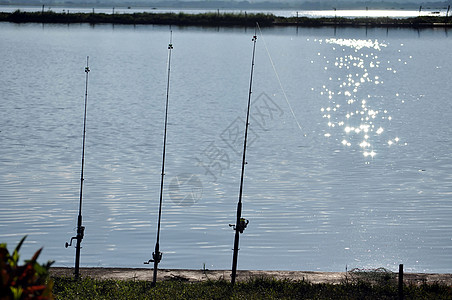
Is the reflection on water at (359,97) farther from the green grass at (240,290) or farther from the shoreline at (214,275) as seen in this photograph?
the green grass at (240,290)

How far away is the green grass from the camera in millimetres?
11547

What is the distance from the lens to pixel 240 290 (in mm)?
11922

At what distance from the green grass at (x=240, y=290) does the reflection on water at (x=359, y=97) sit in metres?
16.5

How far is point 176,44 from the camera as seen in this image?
77.1 metres

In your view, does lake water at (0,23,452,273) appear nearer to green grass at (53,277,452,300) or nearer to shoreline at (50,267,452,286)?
shoreline at (50,267,452,286)

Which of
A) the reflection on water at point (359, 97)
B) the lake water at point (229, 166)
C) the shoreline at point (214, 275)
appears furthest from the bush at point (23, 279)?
the reflection on water at point (359, 97)

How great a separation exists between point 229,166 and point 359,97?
21.7 metres

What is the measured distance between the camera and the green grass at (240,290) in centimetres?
1155

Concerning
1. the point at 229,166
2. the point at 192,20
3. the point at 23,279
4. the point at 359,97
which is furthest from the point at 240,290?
the point at 192,20

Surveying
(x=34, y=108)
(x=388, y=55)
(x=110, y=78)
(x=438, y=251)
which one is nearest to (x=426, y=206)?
(x=438, y=251)

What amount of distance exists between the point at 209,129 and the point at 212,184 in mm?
9614

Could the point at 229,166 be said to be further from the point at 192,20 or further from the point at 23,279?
the point at 192,20

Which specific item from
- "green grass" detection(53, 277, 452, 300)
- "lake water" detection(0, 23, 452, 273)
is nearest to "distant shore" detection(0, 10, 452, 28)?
"lake water" detection(0, 23, 452, 273)

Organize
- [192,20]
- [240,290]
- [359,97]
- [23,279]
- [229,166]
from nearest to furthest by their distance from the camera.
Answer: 1. [23,279]
2. [240,290]
3. [229,166]
4. [359,97]
5. [192,20]
